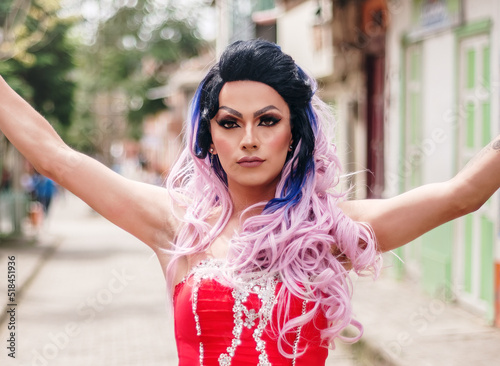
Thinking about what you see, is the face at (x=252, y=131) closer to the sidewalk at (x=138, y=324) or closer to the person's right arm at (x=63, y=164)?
the person's right arm at (x=63, y=164)

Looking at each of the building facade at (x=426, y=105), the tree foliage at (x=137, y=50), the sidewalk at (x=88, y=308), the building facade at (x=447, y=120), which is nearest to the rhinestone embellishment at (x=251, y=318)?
the sidewalk at (x=88, y=308)

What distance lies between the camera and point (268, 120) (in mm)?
2041

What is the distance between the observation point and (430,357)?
6051 millimetres

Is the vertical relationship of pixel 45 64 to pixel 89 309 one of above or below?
above

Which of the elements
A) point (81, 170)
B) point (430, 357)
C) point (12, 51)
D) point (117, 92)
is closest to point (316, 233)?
point (81, 170)

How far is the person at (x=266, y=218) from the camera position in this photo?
2020 millimetres

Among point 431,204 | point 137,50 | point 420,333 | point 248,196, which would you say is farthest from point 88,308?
point 137,50

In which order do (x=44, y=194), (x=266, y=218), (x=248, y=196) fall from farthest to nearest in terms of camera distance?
(x=44, y=194), (x=248, y=196), (x=266, y=218)

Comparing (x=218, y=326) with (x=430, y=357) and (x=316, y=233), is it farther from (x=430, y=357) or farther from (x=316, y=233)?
(x=430, y=357)

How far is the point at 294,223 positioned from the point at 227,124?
322 millimetres

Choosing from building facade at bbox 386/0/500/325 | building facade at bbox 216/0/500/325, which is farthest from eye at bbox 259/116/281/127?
building facade at bbox 386/0/500/325

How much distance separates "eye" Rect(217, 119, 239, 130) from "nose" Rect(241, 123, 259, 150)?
→ 0.05 metres

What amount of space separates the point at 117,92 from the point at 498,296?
1459 inches

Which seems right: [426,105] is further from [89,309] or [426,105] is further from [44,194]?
[44,194]
